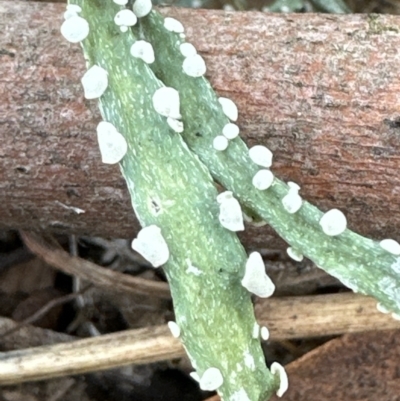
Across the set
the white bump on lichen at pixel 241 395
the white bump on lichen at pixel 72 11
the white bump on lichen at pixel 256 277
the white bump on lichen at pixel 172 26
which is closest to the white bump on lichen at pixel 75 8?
the white bump on lichen at pixel 72 11

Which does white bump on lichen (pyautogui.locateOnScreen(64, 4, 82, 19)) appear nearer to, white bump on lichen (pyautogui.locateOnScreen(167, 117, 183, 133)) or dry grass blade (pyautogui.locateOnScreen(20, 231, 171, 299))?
white bump on lichen (pyautogui.locateOnScreen(167, 117, 183, 133))

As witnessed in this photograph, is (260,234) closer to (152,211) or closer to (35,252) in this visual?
(152,211)

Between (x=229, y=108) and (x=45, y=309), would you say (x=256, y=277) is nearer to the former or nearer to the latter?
(x=229, y=108)

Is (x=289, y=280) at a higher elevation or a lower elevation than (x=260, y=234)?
lower

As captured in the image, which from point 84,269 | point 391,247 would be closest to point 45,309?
point 84,269

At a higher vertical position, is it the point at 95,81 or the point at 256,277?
the point at 95,81

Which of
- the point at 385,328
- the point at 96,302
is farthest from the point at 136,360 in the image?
the point at 385,328
